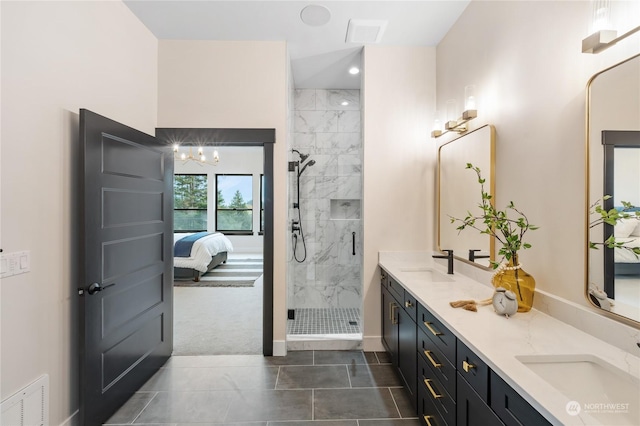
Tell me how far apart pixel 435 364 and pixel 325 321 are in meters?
2.21

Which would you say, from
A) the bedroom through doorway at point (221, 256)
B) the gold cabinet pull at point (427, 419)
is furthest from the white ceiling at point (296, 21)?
the gold cabinet pull at point (427, 419)

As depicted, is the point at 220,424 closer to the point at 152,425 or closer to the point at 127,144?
the point at 152,425

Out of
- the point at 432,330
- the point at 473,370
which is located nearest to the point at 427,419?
the point at 432,330

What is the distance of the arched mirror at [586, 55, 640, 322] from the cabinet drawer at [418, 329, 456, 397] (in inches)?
27.6

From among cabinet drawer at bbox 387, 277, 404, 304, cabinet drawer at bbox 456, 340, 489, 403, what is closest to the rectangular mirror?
cabinet drawer at bbox 387, 277, 404, 304

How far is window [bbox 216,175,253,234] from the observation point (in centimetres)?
916

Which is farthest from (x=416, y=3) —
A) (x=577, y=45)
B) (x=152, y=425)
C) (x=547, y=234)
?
(x=152, y=425)

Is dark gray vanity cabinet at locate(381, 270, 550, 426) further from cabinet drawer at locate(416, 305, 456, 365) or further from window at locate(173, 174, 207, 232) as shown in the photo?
window at locate(173, 174, 207, 232)

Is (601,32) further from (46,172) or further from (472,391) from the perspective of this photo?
(46,172)

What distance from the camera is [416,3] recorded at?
8.07 ft

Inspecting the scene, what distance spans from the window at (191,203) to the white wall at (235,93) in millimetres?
6430

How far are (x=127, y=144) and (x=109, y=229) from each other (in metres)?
0.66

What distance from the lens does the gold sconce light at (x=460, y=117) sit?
231 centimetres

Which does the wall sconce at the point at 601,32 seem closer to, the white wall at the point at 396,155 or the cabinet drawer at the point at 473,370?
the cabinet drawer at the point at 473,370
